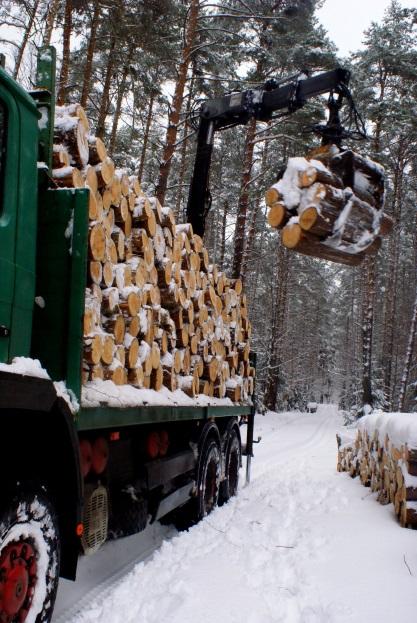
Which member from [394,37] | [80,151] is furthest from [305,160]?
[394,37]

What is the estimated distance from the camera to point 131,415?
3832 mm

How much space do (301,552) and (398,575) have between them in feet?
3.60

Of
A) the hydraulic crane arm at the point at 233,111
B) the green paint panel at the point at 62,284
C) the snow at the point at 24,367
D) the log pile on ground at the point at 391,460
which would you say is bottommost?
the log pile on ground at the point at 391,460

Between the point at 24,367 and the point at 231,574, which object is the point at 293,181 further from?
the point at 231,574

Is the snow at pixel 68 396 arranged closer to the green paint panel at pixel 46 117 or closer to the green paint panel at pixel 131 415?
the green paint panel at pixel 131 415

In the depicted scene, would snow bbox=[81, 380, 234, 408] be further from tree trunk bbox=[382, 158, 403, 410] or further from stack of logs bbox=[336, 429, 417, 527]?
tree trunk bbox=[382, 158, 403, 410]

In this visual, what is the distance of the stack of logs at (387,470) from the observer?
18.8 feet

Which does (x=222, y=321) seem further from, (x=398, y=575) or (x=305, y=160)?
(x=398, y=575)

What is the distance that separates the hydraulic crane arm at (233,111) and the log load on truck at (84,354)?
0.63m

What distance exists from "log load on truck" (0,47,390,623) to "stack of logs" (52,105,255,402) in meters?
0.02

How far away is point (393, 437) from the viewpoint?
6672 millimetres

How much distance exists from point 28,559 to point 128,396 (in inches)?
56.1

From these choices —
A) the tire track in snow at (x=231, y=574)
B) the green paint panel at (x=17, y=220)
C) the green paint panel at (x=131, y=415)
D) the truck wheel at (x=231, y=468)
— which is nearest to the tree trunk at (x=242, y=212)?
the truck wheel at (x=231, y=468)

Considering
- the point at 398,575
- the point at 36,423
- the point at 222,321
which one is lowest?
the point at 398,575
